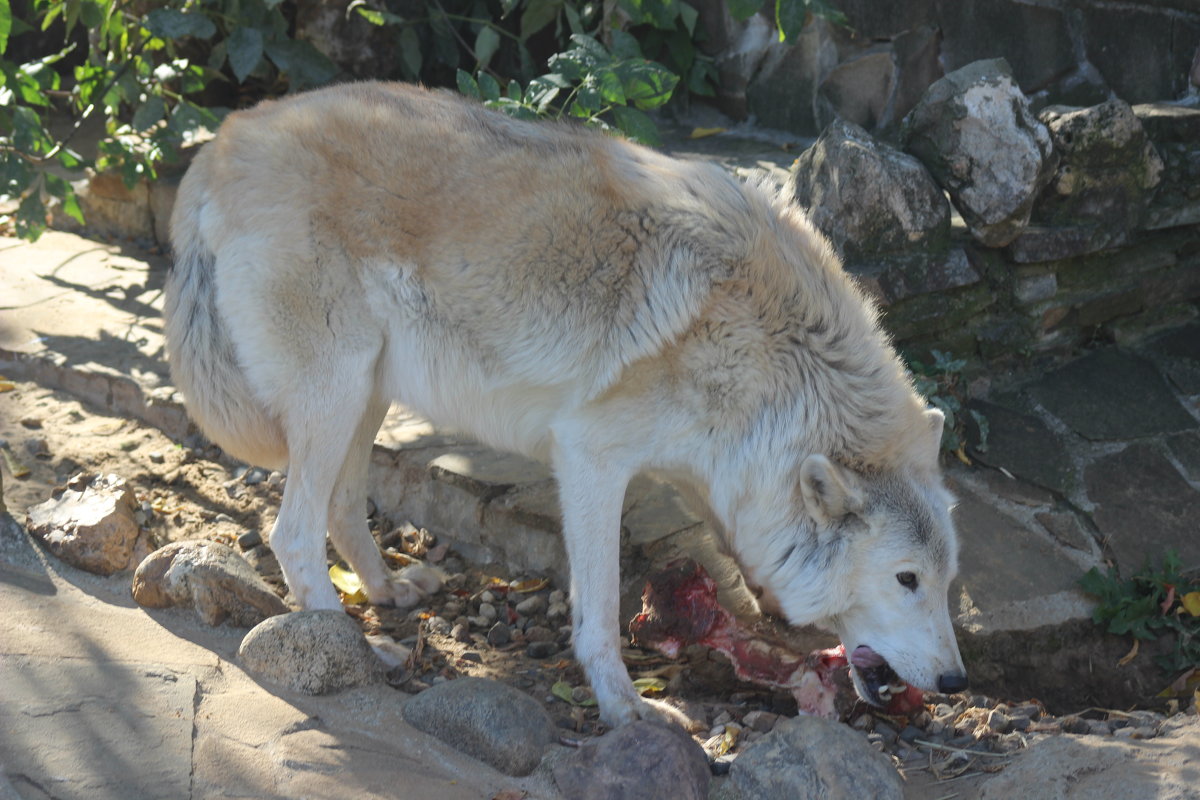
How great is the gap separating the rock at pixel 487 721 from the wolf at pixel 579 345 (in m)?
0.39

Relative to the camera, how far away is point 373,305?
371 cm

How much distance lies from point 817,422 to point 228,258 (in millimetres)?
2041

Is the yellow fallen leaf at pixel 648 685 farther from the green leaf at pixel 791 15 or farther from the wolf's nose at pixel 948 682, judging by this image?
the green leaf at pixel 791 15

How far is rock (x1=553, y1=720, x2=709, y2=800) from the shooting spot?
2.87m

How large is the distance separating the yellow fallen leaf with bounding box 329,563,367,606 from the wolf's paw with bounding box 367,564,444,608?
0.06 meters

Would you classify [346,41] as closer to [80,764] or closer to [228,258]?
[228,258]

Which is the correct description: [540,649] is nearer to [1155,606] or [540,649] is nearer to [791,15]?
[1155,606]

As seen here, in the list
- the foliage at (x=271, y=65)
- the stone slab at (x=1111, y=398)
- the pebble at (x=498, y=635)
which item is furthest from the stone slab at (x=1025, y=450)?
the pebble at (x=498, y=635)

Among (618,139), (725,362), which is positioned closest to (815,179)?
(618,139)

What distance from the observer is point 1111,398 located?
5355 millimetres

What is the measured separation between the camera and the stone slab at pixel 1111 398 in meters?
5.17

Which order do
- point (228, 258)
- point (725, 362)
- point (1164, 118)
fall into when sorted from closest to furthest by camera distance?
point (725, 362)
point (228, 258)
point (1164, 118)

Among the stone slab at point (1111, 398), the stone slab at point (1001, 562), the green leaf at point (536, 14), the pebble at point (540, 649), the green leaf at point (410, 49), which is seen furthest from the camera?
the green leaf at point (410, 49)

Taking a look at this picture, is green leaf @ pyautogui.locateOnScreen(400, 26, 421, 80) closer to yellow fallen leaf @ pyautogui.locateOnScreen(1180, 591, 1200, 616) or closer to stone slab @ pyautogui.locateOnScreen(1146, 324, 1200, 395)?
stone slab @ pyautogui.locateOnScreen(1146, 324, 1200, 395)
